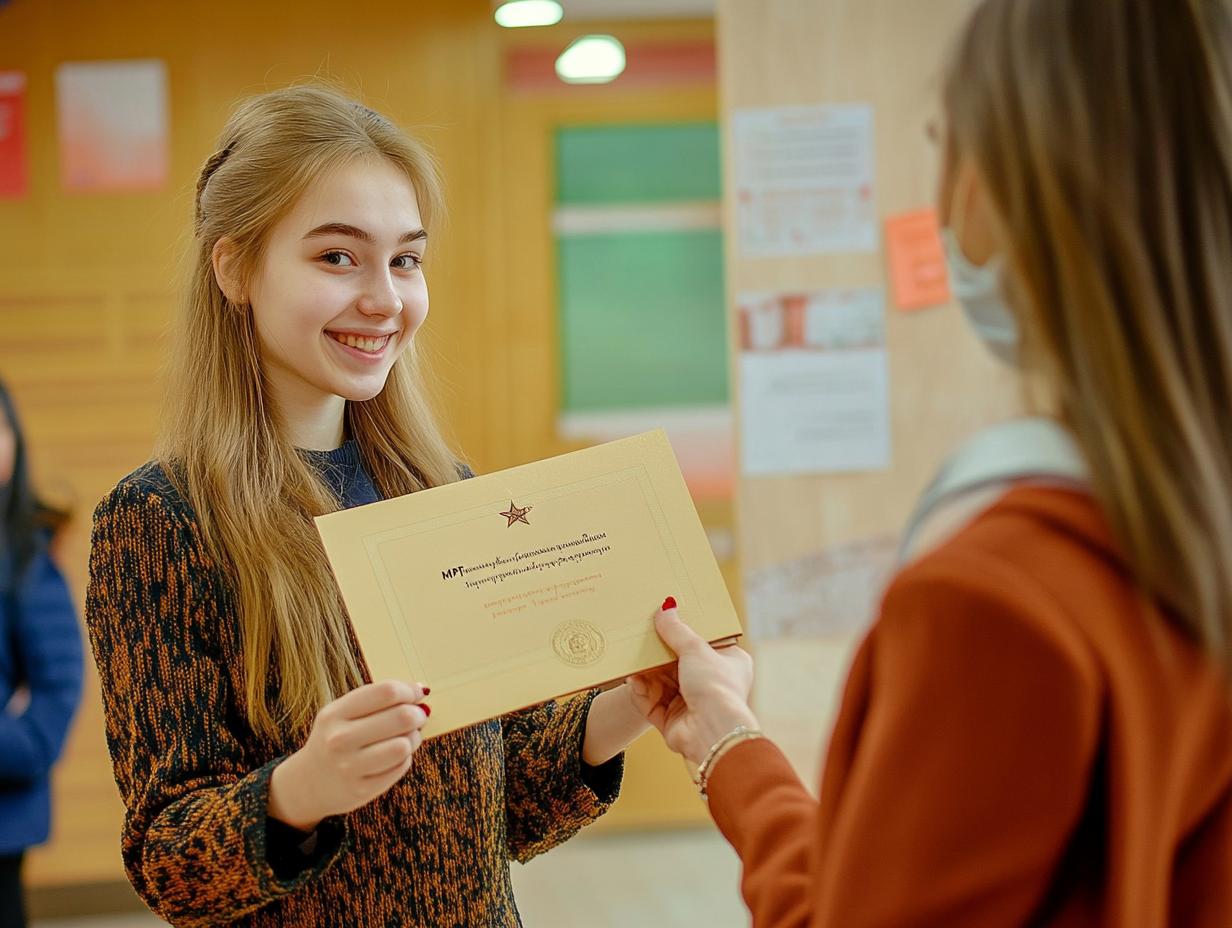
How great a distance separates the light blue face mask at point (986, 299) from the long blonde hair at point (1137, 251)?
0.17ft

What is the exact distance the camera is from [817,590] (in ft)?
8.48

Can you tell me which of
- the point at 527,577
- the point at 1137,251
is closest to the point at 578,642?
the point at 527,577

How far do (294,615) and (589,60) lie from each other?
367 centimetres

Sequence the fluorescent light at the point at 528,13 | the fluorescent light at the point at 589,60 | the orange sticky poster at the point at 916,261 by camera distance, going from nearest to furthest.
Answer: the orange sticky poster at the point at 916,261 → the fluorescent light at the point at 528,13 → the fluorescent light at the point at 589,60

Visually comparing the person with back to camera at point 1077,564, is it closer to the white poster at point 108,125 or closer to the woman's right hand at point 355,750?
the woman's right hand at point 355,750

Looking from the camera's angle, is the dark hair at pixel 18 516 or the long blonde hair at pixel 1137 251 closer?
the long blonde hair at pixel 1137 251

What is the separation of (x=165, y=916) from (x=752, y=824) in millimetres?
592

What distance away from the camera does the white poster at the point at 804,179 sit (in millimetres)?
2592

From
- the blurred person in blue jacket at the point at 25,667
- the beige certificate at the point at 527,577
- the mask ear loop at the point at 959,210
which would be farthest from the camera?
the blurred person in blue jacket at the point at 25,667

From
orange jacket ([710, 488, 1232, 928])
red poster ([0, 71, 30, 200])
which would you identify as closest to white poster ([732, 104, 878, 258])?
orange jacket ([710, 488, 1232, 928])

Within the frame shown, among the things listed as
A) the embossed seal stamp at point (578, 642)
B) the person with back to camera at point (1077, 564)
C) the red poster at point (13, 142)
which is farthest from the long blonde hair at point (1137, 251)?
the red poster at point (13, 142)

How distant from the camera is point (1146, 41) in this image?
74 cm

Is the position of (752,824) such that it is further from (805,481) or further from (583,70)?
(583,70)

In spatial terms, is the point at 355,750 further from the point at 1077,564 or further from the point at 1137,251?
the point at 1137,251
